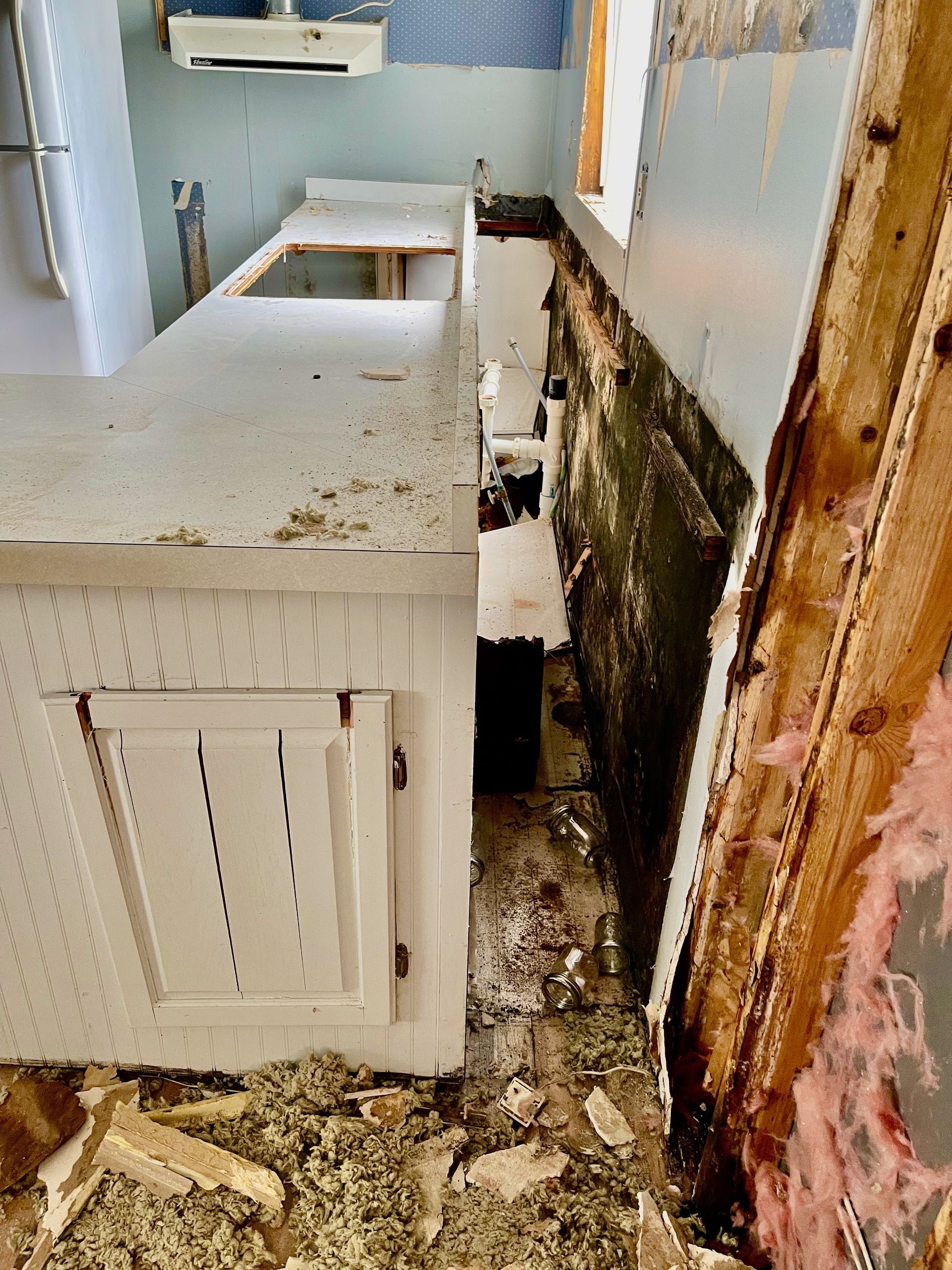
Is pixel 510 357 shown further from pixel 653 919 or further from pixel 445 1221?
pixel 445 1221

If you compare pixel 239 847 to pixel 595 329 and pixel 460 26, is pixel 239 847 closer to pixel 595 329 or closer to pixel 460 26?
pixel 595 329

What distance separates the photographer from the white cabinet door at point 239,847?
132cm

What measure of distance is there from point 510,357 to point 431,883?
3.79 m

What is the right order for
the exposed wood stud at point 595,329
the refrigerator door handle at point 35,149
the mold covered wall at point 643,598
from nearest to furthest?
the mold covered wall at point 643,598
the exposed wood stud at point 595,329
the refrigerator door handle at point 35,149

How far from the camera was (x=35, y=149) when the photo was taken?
287 centimetres

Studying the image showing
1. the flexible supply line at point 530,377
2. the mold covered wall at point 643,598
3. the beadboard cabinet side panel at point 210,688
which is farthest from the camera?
the flexible supply line at point 530,377

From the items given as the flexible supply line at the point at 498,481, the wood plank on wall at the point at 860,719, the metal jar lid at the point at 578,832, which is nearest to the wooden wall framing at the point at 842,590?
the wood plank on wall at the point at 860,719

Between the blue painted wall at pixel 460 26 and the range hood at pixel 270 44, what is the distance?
33cm

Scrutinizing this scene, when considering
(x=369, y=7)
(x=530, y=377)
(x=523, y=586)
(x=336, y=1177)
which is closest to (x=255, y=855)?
(x=336, y=1177)

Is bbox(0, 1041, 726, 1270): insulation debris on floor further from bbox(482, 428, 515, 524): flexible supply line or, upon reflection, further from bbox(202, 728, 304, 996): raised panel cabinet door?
bbox(482, 428, 515, 524): flexible supply line

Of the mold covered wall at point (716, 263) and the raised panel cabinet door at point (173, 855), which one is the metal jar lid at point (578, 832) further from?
the raised panel cabinet door at point (173, 855)

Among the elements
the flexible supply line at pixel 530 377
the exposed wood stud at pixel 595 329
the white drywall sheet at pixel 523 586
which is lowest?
the white drywall sheet at pixel 523 586

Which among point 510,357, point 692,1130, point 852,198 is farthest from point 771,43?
point 510,357

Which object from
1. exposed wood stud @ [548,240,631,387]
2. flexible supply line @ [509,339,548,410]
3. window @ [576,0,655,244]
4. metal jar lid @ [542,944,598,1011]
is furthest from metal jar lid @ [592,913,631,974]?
flexible supply line @ [509,339,548,410]
